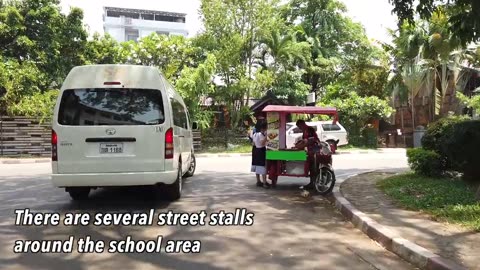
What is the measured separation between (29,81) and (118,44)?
7.02 meters

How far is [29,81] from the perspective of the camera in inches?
910

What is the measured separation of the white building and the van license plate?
57175mm

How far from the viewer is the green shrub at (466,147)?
9039mm

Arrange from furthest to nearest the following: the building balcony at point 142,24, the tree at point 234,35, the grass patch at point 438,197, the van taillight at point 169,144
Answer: the building balcony at point 142,24
the tree at point 234,35
the van taillight at point 169,144
the grass patch at point 438,197

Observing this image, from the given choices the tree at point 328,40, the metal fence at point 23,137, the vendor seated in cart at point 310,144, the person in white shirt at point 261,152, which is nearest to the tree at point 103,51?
the metal fence at point 23,137

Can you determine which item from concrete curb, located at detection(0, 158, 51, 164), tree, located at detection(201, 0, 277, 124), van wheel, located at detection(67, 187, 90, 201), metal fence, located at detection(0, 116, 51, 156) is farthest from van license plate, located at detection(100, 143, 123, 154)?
tree, located at detection(201, 0, 277, 124)

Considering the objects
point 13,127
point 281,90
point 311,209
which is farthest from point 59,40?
point 311,209

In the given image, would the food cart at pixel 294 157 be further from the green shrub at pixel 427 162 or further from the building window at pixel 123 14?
the building window at pixel 123 14

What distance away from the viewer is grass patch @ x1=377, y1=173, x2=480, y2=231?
21.8 feet

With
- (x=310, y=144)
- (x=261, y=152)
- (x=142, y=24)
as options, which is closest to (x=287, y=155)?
(x=310, y=144)

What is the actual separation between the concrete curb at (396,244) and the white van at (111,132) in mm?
2947

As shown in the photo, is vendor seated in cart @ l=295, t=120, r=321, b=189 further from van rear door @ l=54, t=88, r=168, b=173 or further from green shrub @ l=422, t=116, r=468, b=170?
van rear door @ l=54, t=88, r=168, b=173

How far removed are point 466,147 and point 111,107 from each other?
22.4ft

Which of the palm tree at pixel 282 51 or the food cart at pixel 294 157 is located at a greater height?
the palm tree at pixel 282 51
